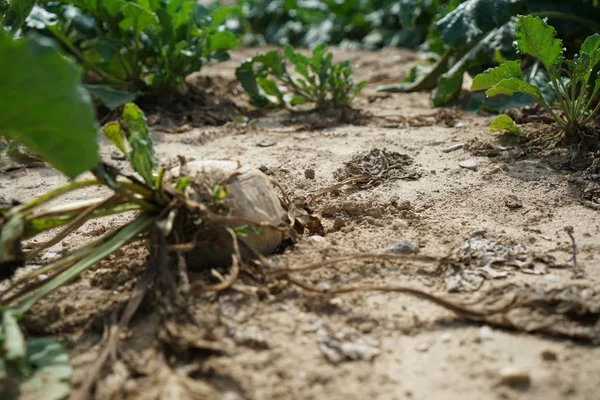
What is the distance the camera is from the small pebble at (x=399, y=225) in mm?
2305

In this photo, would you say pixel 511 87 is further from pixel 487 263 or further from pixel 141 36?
pixel 141 36

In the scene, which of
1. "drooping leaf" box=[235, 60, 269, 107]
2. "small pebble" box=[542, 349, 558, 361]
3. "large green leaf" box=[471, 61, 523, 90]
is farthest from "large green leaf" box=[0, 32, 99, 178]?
"drooping leaf" box=[235, 60, 269, 107]

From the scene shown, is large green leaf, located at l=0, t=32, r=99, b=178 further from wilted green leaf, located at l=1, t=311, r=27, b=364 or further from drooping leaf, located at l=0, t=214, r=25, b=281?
wilted green leaf, located at l=1, t=311, r=27, b=364

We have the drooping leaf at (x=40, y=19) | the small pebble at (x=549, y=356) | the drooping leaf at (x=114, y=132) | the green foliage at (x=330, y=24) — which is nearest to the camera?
the small pebble at (x=549, y=356)

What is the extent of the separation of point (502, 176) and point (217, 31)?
2108 millimetres

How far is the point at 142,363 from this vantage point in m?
1.58

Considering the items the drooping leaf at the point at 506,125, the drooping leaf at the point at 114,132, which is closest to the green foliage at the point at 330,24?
the drooping leaf at the point at 506,125

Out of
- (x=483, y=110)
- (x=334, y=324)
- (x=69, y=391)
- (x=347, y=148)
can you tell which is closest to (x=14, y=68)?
(x=69, y=391)

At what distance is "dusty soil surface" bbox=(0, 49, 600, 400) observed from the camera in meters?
1.51

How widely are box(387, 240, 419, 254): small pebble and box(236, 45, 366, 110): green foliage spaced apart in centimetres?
190

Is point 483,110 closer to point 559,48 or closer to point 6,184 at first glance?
point 559,48

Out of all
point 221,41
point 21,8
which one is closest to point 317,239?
point 21,8

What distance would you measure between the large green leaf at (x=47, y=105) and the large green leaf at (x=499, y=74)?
1852mm

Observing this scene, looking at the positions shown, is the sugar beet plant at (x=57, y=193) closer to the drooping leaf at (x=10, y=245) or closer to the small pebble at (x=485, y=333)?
the drooping leaf at (x=10, y=245)
